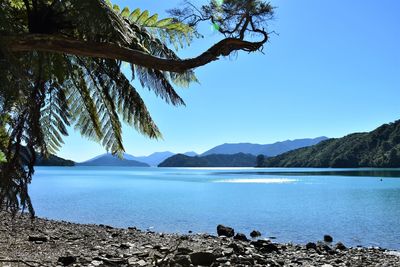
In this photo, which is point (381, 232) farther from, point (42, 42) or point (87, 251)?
point (42, 42)

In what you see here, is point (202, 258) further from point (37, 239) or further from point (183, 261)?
point (37, 239)

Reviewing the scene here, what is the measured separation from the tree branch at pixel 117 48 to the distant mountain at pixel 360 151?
123m

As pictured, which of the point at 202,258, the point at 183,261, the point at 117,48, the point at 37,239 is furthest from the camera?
the point at 37,239

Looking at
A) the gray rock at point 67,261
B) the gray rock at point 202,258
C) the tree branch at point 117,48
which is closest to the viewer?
the tree branch at point 117,48

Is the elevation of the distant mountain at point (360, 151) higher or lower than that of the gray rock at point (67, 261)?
higher

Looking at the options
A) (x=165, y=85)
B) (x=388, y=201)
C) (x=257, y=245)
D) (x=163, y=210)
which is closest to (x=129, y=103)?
(x=165, y=85)

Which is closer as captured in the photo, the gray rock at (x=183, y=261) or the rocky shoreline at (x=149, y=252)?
the gray rock at (x=183, y=261)

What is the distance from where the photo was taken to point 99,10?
496 centimetres

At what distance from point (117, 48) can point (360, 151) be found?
13659 centimetres

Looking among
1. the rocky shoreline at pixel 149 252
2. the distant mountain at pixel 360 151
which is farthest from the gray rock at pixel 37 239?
the distant mountain at pixel 360 151

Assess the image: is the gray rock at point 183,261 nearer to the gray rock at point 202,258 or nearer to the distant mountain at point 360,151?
the gray rock at point 202,258

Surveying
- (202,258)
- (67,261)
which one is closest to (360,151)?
(202,258)

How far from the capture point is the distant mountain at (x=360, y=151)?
122 metres

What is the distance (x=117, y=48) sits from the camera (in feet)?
16.8
